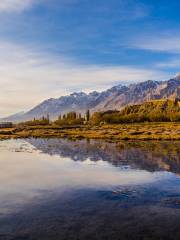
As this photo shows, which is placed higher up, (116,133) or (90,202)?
(116,133)

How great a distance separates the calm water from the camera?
17.3 metres

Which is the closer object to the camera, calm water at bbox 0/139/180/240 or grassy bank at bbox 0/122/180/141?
calm water at bbox 0/139/180/240

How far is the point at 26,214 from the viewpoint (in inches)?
794

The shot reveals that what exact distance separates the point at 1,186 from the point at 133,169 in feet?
Answer: 50.9

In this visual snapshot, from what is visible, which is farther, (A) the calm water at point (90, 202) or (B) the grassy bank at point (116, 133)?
(B) the grassy bank at point (116, 133)

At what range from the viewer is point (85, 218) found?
19.5 meters

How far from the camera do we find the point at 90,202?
2325 centimetres

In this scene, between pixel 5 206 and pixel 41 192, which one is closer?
pixel 5 206

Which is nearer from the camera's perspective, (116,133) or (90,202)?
(90,202)

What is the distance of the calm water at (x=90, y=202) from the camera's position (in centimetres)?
1734

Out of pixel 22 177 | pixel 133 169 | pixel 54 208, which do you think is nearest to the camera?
pixel 54 208

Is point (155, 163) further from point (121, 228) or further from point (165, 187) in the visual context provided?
point (121, 228)

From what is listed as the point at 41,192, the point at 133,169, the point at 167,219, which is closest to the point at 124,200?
the point at 167,219

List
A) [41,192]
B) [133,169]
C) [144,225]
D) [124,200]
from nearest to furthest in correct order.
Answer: [144,225] → [124,200] → [41,192] → [133,169]
